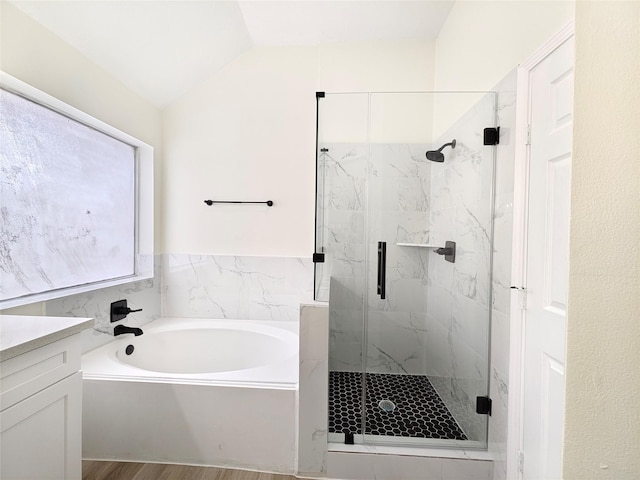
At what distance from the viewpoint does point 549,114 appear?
3.64 feet

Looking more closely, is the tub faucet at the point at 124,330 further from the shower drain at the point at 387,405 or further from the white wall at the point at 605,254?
the white wall at the point at 605,254

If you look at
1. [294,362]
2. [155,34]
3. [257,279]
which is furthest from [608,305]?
[155,34]

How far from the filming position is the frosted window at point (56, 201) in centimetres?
137

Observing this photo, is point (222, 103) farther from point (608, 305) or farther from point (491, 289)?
point (608, 305)

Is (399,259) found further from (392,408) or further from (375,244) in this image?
(392,408)

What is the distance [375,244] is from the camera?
1.73 meters

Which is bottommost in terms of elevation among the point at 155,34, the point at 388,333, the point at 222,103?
the point at 388,333

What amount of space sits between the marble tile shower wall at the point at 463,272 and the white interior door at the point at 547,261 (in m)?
0.31

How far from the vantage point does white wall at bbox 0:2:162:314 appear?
135cm

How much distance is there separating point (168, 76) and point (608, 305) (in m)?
2.80

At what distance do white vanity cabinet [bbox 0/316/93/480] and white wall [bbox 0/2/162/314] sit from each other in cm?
67

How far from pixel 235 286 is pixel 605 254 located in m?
2.35

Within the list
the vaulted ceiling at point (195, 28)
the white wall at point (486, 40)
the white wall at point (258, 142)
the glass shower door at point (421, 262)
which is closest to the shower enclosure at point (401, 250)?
the glass shower door at point (421, 262)

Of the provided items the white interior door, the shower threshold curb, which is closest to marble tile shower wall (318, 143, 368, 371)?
the shower threshold curb
